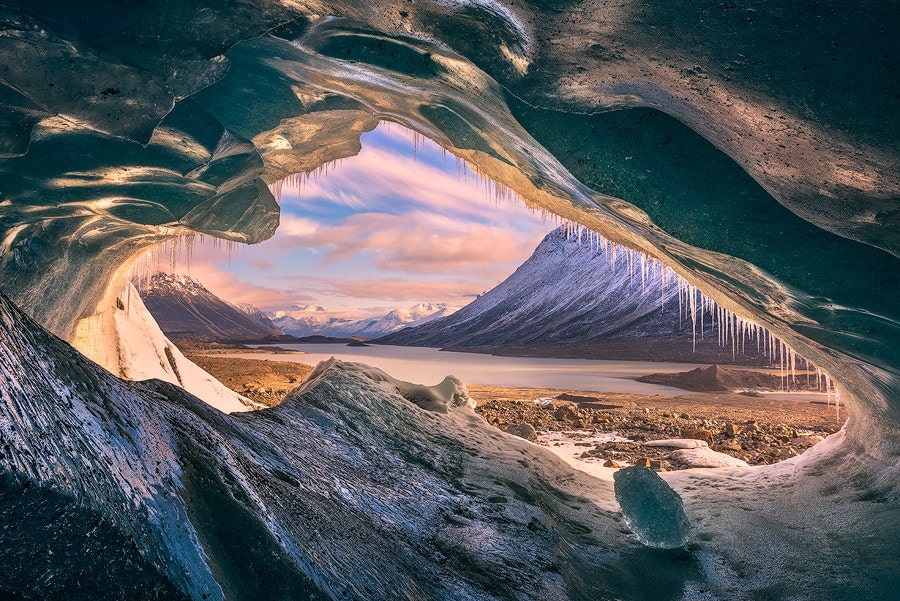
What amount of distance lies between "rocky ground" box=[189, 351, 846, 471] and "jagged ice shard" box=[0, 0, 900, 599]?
2663 millimetres

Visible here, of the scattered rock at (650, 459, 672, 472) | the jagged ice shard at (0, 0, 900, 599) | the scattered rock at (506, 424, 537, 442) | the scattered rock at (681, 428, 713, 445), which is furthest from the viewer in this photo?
the scattered rock at (681, 428, 713, 445)

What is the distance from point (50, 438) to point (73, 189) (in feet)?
14.5

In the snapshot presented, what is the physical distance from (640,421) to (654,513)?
8491mm

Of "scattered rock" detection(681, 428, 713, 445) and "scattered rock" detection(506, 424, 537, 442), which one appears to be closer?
"scattered rock" detection(506, 424, 537, 442)

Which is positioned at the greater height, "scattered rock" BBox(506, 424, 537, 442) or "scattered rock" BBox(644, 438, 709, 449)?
"scattered rock" BBox(644, 438, 709, 449)

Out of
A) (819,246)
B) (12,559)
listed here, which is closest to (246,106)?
(12,559)

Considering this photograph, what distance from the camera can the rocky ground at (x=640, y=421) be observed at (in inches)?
348

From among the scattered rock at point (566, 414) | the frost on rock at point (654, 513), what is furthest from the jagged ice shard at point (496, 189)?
the scattered rock at point (566, 414)

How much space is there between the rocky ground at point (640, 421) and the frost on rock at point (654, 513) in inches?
118

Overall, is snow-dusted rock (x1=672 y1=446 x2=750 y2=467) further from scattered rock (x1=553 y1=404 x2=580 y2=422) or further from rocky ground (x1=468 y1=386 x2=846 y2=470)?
scattered rock (x1=553 y1=404 x2=580 y2=422)

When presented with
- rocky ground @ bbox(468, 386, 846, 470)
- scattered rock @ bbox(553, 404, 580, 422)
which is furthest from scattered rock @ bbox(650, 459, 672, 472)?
scattered rock @ bbox(553, 404, 580, 422)

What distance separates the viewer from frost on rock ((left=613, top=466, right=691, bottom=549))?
14.7 ft

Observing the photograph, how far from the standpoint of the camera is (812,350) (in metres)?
5.23

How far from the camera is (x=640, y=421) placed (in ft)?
40.9
